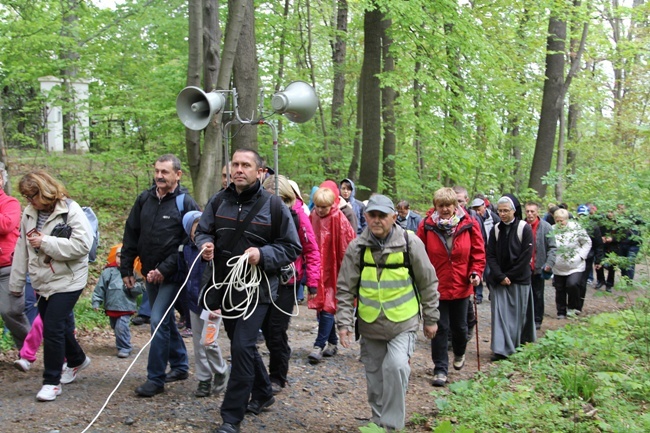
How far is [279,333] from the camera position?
19.8ft

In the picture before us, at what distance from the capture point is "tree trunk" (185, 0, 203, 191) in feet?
37.6

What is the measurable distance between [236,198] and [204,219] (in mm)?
315

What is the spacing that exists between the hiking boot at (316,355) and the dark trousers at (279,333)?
1.14 m

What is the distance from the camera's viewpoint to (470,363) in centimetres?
819

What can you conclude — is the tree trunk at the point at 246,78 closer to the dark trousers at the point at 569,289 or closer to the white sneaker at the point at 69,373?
the white sneaker at the point at 69,373

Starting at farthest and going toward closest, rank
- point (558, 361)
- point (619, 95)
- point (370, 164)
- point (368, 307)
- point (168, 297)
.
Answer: point (619, 95)
point (370, 164)
point (558, 361)
point (168, 297)
point (368, 307)

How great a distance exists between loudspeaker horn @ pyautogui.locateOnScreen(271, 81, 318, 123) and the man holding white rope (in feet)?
7.65

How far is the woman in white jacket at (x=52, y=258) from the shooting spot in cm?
544

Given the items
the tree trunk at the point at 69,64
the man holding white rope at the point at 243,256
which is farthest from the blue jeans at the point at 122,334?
the tree trunk at the point at 69,64

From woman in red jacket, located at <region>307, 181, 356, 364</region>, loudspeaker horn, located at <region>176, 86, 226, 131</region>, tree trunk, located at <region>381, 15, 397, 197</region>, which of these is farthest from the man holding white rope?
tree trunk, located at <region>381, 15, 397, 197</region>

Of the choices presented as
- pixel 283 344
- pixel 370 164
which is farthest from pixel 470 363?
pixel 370 164

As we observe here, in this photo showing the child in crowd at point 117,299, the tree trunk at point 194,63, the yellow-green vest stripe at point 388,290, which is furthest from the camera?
the tree trunk at point 194,63

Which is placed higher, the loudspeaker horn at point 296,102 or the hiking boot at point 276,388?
the loudspeaker horn at point 296,102

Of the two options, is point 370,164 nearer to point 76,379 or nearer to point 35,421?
point 76,379
